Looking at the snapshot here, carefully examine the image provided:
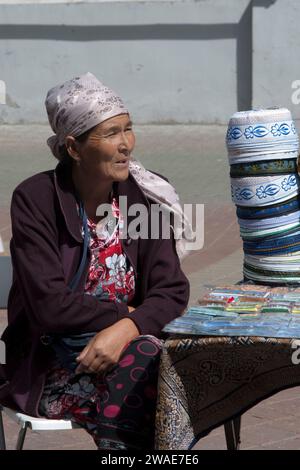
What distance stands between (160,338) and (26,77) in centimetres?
A: 876

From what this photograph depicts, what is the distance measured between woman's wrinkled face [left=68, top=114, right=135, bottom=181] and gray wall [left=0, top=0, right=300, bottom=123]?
316 inches

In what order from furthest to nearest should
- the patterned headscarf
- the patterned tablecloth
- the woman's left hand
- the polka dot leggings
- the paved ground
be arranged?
the paved ground, the patterned headscarf, the woman's left hand, the polka dot leggings, the patterned tablecloth

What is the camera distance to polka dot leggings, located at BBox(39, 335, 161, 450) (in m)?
2.85

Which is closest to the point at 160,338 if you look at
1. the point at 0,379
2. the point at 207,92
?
the point at 0,379

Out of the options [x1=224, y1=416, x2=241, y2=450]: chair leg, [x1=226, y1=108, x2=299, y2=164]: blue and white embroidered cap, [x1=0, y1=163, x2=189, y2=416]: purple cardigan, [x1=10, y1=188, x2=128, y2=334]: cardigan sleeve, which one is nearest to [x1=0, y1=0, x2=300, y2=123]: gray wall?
[x1=226, y1=108, x2=299, y2=164]: blue and white embroidered cap

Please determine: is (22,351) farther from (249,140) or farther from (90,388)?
(249,140)

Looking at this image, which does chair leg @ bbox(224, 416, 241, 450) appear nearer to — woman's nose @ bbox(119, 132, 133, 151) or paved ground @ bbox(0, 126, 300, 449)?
paved ground @ bbox(0, 126, 300, 449)

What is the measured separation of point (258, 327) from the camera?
106 inches

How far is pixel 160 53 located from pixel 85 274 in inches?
329

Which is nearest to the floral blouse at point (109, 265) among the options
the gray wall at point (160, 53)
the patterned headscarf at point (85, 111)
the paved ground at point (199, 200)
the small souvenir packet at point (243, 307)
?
the patterned headscarf at point (85, 111)

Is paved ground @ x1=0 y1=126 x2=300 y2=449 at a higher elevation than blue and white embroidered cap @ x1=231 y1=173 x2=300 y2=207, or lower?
lower

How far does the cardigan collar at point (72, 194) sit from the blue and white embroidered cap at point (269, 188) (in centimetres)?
36

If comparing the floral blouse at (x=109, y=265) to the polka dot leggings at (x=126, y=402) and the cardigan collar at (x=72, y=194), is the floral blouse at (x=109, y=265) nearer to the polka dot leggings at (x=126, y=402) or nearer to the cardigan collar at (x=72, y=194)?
the cardigan collar at (x=72, y=194)

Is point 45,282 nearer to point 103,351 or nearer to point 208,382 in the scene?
point 103,351
